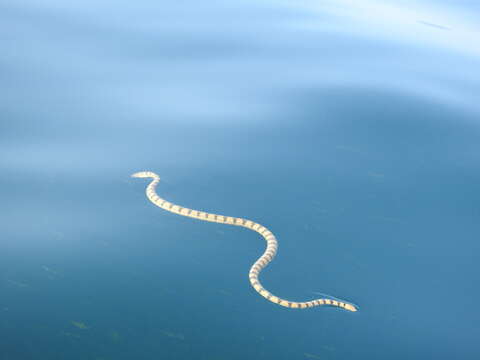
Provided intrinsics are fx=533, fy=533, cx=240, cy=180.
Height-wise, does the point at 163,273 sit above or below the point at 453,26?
below

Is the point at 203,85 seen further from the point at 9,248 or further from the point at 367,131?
the point at 9,248

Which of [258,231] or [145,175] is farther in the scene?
[145,175]

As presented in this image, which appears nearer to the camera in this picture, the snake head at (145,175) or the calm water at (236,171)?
the calm water at (236,171)

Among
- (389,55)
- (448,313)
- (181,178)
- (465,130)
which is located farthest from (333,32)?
(448,313)

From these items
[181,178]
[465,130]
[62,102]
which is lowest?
[181,178]

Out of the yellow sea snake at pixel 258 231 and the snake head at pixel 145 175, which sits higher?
the snake head at pixel 145 175
